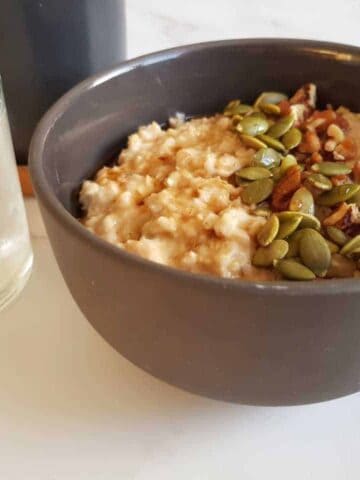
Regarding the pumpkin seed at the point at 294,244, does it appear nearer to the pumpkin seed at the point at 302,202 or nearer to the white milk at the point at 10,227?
the pumpkin seed at the point at 302,202

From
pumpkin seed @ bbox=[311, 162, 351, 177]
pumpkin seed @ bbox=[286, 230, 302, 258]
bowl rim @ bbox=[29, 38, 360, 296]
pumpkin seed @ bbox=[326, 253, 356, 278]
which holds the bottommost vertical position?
pumpkin seed @ bbox=[326, 253, 356, 278]

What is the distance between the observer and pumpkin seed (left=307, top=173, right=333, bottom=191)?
2.18 feet

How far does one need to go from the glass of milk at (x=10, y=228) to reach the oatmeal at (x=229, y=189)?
0.08 metres

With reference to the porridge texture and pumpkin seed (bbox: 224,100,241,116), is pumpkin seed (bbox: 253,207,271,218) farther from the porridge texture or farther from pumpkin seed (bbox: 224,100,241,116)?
pumpkin seed (bbox: 224,100,241,116)

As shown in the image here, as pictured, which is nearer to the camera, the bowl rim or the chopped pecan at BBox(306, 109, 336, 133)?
the bowl rim

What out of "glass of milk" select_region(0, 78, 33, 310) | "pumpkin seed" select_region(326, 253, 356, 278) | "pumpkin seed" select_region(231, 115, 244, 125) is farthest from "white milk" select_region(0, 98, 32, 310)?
"pumpkin seed" select_region(326, 253, 356, 278)

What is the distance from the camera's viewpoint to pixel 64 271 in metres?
0.58

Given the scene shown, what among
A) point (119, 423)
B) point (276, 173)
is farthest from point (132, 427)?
point (276, 173)

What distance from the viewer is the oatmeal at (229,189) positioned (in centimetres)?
60

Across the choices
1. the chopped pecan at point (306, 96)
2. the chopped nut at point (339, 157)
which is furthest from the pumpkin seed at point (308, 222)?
the chopped pecan at point (306, 96)

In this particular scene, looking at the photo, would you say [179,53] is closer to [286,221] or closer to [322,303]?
[286,221]

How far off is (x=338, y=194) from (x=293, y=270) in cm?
11

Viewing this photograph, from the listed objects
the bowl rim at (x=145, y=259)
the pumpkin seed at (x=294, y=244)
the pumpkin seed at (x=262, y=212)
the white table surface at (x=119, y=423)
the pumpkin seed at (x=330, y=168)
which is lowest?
the white table surface at (x=119, y=423)

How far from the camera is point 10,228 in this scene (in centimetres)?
74
